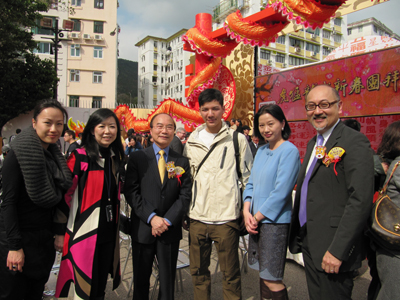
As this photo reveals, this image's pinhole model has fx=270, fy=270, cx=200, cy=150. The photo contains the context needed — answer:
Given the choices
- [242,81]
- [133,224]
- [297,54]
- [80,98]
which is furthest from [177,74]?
[133,224]

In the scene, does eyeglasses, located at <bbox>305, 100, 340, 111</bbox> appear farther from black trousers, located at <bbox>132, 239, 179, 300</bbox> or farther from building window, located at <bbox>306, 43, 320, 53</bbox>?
building window, located at <bbox>306, 43, 320, 53</bbox>

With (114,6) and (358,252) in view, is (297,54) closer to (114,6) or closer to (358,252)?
(114,6)

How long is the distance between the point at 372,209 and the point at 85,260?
194 centimetres

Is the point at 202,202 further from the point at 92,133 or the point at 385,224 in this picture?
the point at 385,224

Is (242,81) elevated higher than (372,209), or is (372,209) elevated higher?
(242,81)

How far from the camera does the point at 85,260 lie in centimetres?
194

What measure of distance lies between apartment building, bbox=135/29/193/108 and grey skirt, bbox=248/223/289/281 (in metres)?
44.5

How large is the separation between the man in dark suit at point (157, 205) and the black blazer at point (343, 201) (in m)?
0.99

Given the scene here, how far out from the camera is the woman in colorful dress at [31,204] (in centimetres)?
171

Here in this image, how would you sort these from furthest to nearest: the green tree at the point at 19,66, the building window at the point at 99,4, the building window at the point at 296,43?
the building window at the point at 296,43 < the building window at the point at 99,4 < the green tree at the point at 19,66

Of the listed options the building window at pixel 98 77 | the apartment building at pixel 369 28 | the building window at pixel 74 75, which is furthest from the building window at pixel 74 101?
the apartment building at pixel 369 28

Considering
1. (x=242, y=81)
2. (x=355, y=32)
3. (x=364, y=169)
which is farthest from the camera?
(x=355, y=32)

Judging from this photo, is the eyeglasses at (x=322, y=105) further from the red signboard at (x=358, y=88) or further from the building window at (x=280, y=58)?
the building window at (x=280, y=58)

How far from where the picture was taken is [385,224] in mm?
1529
